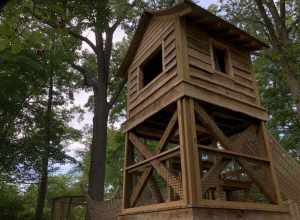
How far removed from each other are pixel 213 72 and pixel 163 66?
115cm

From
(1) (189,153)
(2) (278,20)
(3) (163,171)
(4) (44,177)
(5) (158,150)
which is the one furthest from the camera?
(4) (44,177)

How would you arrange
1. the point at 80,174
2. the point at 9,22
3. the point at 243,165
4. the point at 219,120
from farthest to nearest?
the point at 80,174 → the point at 219,120 → the point at 243,165 → the point at 9,22

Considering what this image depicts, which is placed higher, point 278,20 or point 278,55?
point 278,20

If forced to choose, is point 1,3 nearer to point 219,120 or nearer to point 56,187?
point 219,120

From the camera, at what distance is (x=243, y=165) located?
19.9ft

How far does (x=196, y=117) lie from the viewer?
6.59m

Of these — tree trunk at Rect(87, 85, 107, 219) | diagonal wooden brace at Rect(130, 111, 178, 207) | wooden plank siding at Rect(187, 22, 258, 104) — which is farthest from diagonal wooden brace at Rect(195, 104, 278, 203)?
tree trunk at Rect(87, 85, 107, 219)

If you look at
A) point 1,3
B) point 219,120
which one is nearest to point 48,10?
point 1,3

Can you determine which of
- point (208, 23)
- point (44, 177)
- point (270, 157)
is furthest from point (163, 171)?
point (44, 177)

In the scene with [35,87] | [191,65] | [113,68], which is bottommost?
[191,65]

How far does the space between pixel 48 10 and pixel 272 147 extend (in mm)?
5919

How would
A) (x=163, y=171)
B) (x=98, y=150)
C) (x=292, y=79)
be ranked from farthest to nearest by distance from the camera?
1. (x=98, y=150)
2. (x=292, y=79)
3. (x=163, y=171)

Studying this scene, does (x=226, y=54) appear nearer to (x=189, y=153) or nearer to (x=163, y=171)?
(x=189, y=153)

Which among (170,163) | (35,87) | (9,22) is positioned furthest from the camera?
(35,87)
